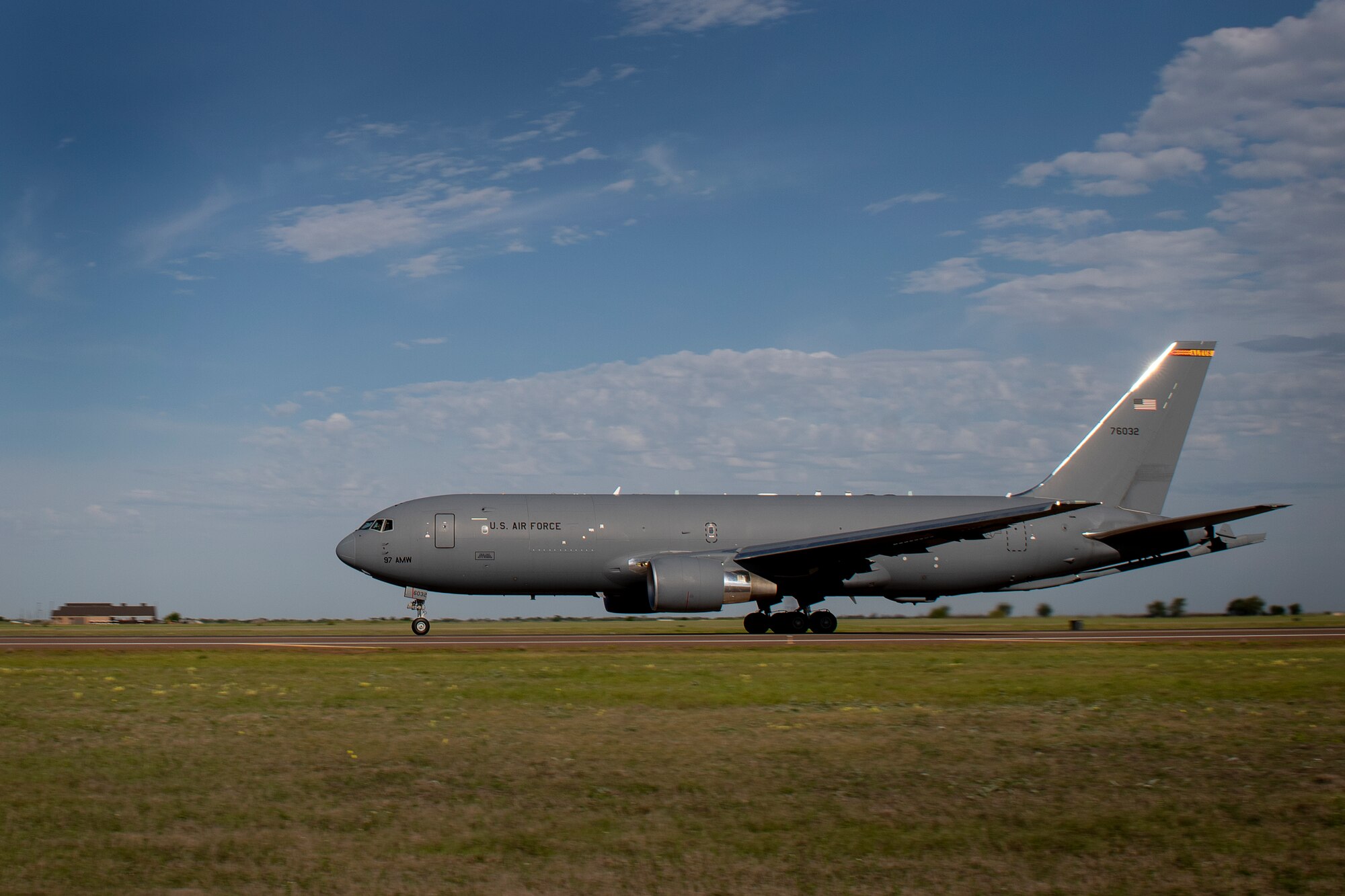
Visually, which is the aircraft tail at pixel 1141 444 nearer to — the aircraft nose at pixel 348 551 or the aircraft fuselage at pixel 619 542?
the aircraft fuselage at pixel 619 542

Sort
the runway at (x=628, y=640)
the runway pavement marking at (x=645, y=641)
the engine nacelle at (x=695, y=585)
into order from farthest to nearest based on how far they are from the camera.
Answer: the engine nacelle at (x=695, y=585), the runway pavement marking at (x=645, y=641), the runway at (x=628, y=640)

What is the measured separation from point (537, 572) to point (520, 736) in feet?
71.6

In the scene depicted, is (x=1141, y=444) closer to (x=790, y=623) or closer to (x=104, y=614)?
(x=790, y=623)

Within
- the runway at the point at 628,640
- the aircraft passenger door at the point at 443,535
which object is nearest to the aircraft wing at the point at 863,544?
the runway at the point at 628,640

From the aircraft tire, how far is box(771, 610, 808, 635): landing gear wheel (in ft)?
1.02

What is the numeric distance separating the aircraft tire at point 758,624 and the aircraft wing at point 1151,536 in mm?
11339

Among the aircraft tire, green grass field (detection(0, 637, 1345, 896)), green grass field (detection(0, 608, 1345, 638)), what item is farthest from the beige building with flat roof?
green grass field (detection(0, 637, 1345, 896))

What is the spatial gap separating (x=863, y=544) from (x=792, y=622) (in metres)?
3.28

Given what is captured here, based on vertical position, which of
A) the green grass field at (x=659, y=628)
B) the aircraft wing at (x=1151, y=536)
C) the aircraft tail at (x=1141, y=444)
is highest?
the aircraft tail at (x=1141, y=444)

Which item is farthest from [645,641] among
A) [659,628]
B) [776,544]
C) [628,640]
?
[659,628]

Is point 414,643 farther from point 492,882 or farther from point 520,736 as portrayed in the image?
point 492,882

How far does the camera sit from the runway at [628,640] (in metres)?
25.0

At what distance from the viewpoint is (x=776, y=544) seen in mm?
33250

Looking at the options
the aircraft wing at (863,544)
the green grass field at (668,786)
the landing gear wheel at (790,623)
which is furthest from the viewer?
the landing gear wheel at (790,623)
